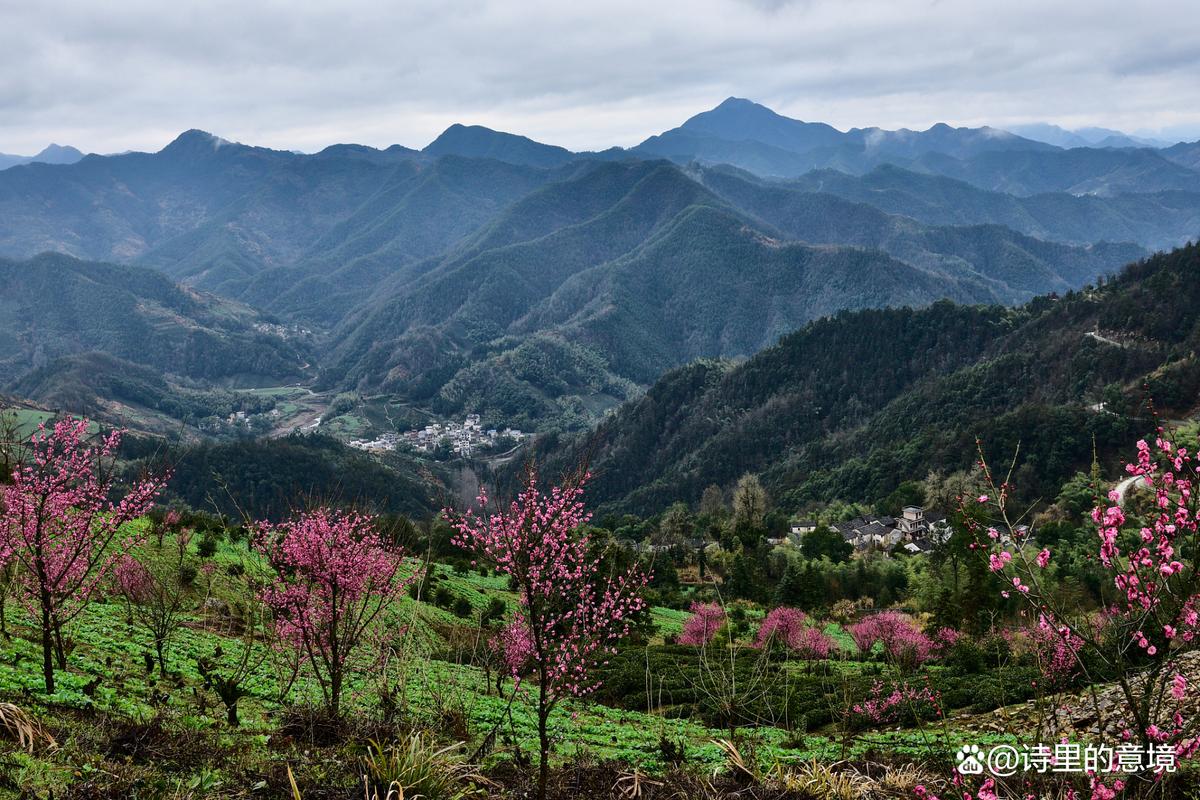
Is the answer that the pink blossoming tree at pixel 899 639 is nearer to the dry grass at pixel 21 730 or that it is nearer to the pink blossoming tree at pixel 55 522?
the pink blossoming tree at pixel 55 522

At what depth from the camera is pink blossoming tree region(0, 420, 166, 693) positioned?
12375 mm

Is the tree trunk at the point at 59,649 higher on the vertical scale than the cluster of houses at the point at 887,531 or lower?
higher

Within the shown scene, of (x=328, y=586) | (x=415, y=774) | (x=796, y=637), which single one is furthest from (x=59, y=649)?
(x=796, y=637)

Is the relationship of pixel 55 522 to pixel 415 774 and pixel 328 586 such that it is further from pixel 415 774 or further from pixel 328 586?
pixel 415 774

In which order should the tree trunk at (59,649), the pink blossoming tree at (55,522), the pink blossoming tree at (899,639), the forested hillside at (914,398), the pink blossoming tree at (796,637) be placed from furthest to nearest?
1. the forested hillside at (914,398)
2. the pink blossoming tree at (796,637)
3. the pink blossoming tree at (899,639)
4. the tree trunk at (59,649)
5. the pink blossoming tree at (55,522)

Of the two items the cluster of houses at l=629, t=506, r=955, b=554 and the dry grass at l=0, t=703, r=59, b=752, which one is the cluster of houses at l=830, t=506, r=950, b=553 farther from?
the dry grass at l=0, t=703, r=59, b=752

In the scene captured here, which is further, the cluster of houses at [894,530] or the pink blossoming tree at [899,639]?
the cluster of houses at [894,530]

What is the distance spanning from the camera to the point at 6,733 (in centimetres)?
974

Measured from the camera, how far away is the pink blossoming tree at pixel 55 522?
12.4 meters

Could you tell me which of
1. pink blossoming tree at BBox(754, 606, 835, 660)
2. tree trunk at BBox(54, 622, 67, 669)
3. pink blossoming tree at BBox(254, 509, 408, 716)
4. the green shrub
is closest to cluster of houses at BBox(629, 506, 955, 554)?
pink blossoming tree at BBox(754, 606, 835, 660)

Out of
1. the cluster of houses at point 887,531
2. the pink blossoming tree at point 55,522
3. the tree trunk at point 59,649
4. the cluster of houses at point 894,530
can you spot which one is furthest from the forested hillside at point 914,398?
the tree trunk at point 59,649

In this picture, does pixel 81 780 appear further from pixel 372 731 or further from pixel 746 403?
pixel 746 403

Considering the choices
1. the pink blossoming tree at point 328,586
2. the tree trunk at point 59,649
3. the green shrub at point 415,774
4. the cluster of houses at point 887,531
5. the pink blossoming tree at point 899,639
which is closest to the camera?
the green shrub at point 415,774

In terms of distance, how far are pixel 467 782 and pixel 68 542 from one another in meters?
9.22
